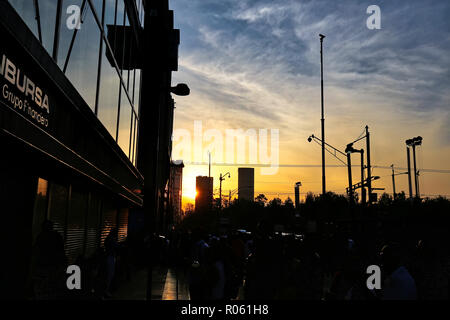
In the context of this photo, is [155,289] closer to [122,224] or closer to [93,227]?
[93,227]

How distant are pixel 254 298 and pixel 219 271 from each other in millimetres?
623

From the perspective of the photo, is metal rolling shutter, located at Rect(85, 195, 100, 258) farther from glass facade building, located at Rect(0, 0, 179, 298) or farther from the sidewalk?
the sidewalk

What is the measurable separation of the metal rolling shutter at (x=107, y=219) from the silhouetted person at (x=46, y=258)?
7274mm

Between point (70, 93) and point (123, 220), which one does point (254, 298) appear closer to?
point (70, 93)

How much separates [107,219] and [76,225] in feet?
18.1

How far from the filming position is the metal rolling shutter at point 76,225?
10196 millimetres

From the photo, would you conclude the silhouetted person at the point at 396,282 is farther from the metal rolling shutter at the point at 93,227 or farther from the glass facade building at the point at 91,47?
the metal rolling shutter at the point at 93,227

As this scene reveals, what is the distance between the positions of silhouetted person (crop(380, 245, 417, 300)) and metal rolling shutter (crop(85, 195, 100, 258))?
9638mm

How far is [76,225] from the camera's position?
1091 cm

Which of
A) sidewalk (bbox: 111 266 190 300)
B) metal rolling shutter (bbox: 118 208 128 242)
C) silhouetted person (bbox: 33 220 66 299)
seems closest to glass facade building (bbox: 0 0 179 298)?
silhouetted person (bbox: 33 220 66 299)

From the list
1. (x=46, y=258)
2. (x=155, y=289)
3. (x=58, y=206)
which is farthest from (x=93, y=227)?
(x=46, y=258)
